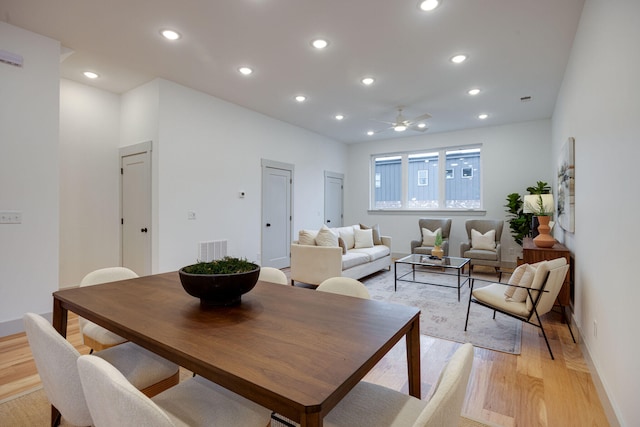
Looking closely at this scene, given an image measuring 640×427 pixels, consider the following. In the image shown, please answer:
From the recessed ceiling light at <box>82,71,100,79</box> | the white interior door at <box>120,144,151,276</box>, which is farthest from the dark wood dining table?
the recessed ceiling light at <box>82,71,100,79</box>

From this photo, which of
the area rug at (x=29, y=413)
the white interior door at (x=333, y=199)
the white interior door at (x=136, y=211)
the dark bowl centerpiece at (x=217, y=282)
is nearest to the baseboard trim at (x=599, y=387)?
the area rug at (x=29, y=413)

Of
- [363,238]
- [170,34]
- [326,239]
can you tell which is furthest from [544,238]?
[170,34]

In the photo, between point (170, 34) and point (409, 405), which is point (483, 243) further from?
point (170, 34)

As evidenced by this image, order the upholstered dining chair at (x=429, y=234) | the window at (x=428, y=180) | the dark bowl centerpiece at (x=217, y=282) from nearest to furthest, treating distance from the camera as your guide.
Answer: the dark bowl centerpiece at (x=217, y=282) < the upholstered dining chair at (x=429, y=234) < the window at (x=428, y=180)

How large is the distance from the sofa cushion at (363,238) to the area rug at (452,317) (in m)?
0.69

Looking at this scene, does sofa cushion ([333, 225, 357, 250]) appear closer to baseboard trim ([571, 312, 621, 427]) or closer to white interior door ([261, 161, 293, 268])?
white interior door ([261, 161, 293, 268])

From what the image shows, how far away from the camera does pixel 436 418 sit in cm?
70

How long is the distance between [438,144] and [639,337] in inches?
236

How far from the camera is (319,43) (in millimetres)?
3219

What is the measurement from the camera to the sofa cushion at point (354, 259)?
14.7 ft

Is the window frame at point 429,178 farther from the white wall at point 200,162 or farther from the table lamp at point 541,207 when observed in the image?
the white wall at point 200,162

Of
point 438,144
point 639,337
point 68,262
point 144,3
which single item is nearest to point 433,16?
point 144,3

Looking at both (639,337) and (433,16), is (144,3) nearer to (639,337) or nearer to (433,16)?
(433,16)

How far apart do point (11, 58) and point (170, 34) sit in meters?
1.45
